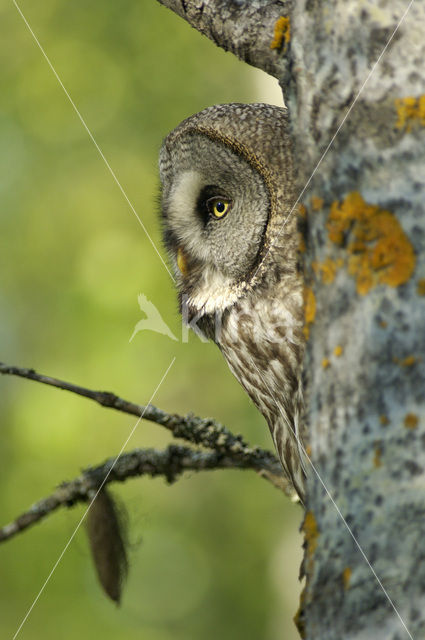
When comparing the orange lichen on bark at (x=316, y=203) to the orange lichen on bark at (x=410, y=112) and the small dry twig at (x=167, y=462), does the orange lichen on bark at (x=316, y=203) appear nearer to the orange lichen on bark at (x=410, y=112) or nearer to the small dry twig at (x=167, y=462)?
the orange lichen on bark at (x=410, y=112)

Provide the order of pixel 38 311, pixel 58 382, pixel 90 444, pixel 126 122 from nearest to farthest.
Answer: pixel 58 382 < pixel 90 444 < pixel 38 311 < pixel 126 122

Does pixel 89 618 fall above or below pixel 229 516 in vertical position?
below

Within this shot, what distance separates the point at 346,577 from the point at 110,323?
566 cm

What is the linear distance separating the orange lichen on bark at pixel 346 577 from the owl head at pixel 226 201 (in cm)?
124

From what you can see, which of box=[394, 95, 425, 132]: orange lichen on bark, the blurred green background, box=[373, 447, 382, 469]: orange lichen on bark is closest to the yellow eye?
box=[394, 95, 425, 132]: orange lichen on bark

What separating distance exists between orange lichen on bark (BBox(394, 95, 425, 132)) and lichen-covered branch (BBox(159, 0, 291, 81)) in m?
0.50

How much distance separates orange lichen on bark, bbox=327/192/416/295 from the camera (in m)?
1.00

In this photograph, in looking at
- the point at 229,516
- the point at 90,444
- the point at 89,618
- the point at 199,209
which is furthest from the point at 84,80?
the point at 199,209

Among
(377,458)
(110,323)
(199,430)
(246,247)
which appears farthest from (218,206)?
(110,323)

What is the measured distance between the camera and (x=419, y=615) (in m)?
0.92

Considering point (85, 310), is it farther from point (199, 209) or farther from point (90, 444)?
point (199, 209)

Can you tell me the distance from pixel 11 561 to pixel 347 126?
23.6ft

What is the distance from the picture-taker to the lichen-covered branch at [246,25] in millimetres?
1566

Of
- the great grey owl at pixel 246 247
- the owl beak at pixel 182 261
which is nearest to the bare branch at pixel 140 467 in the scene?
the great grey owl at pixel 246 247
